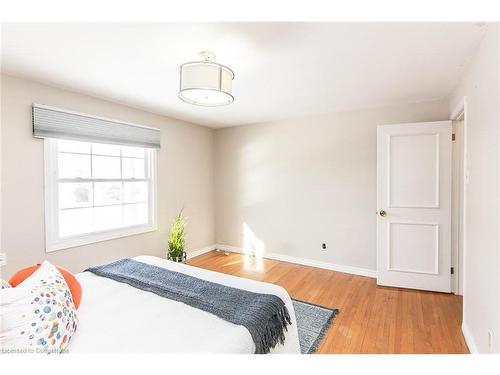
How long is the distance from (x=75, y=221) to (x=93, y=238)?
0.27 m

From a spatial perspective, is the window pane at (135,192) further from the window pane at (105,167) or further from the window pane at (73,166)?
the window pane at (73,166)

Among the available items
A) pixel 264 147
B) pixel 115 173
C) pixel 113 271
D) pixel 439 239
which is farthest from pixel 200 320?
pixel 264 147

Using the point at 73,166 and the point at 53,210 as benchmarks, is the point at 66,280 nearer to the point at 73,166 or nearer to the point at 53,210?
the point at 53,210

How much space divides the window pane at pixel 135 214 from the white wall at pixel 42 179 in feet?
0.68

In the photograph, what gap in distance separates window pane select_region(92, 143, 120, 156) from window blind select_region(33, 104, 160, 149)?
6.2 inches

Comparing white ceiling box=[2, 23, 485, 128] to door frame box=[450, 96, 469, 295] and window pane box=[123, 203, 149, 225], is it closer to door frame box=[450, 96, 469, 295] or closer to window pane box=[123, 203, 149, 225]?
door frame box=[450, 96, 469, 295]

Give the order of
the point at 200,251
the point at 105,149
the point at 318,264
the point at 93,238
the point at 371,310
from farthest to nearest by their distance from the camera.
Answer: the point at 200,251, the point at 318,264, the point at 105,149, the point at 93,238, the point at 371,310

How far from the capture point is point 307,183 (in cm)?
394

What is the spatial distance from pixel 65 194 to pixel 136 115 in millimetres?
1307

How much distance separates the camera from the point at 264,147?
14.1ft

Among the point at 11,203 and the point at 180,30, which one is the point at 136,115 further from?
the point at 180,30

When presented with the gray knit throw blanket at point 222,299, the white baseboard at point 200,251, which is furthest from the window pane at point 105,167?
the white baseboard at point 200,251

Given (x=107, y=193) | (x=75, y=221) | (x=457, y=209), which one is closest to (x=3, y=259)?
(x=75, y=221)

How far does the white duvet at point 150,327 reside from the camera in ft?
3.83
